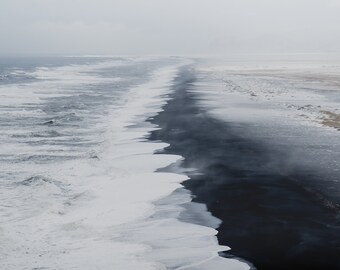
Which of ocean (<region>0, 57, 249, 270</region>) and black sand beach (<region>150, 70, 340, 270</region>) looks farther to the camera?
black sand beach (<region>150, 70, 340, 270</region>)

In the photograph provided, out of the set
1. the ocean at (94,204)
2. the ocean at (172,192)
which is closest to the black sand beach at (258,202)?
the ocean at (172,192)

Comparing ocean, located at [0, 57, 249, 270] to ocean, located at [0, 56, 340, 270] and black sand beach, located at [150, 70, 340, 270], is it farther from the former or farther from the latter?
black sand beach, located at [150, 70, 340, 270]

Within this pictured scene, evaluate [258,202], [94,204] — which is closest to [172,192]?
[94,204]

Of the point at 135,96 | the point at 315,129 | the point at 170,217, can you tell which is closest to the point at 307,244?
the point at 170,217

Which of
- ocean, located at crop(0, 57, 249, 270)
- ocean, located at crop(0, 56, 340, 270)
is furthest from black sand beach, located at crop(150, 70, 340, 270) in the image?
ocean, located at crop(0, 57, 249, 270)

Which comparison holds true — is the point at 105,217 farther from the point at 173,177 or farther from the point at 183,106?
the point at 183,106

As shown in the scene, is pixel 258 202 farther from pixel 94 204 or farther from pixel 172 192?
pixel 94 204

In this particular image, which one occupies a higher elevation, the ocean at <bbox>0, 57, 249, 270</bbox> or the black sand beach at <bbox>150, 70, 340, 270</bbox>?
the black sand beach at <bbox>150, 70, 340, 270</bbox>

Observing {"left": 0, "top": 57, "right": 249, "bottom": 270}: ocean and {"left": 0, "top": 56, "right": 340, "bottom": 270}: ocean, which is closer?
{"left": 0, "top": 57, "right": 249, "bottom": 270}: ocean
